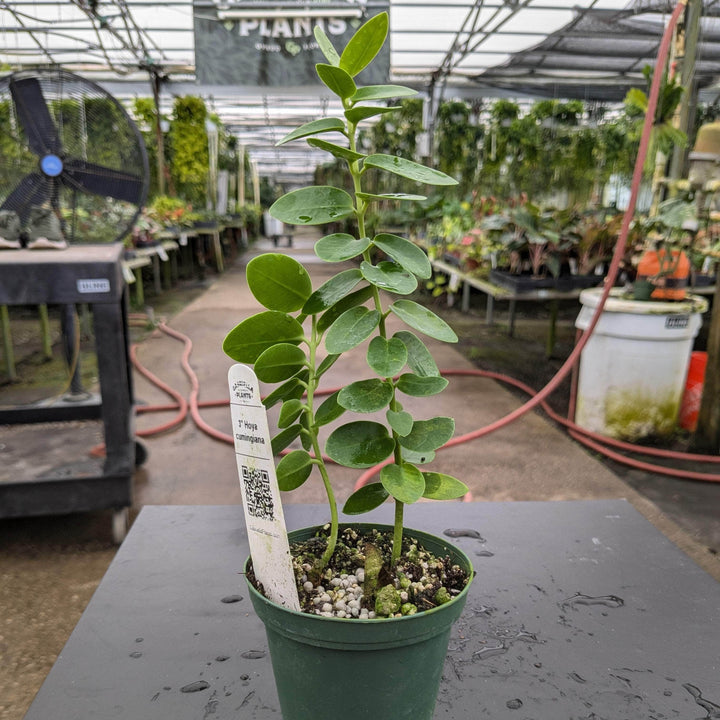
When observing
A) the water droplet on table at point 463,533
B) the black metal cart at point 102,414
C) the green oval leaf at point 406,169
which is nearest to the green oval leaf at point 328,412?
the green oval leaf at point 406,169

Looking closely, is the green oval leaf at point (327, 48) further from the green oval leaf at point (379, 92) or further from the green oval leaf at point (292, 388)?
the green oval leaf at point (292, 388)

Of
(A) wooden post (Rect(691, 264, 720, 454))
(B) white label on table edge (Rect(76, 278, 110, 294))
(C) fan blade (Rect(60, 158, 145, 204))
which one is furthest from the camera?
(A) wooden post (Rect(691, 264, 720, 454))

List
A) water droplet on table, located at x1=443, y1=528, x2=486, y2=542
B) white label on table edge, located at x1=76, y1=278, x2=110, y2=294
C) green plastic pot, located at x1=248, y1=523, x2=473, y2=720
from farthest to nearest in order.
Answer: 1. white label on table edge, located at x1=76, y1=278, x2=110, y2=294
2. water droplet on table, located at x1=443, y1=528, x2=486, y2=542
3. green plastic pot, located at x1=248, y1=523, x2=473, y2=720

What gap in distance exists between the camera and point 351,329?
1.99ft

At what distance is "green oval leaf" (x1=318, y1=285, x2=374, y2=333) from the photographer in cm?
65

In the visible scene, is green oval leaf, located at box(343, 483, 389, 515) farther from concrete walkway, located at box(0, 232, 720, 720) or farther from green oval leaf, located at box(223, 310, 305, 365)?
concrete walkway, located at box(0, 232, 720, 720)

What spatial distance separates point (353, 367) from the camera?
4410 mm

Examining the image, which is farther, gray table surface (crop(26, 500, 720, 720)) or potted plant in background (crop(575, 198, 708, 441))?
potted plant in background (crop(575, 198, 708, 441))

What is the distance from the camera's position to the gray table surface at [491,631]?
69 cm

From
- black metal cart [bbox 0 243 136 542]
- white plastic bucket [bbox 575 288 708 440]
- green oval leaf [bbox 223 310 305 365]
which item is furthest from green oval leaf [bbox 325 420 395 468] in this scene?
white plastic bucket [bbox 575 288 708 440]

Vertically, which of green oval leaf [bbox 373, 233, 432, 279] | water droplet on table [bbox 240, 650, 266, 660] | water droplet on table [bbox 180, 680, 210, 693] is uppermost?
green oval leaf [bbox 373, 233, 432, 279]

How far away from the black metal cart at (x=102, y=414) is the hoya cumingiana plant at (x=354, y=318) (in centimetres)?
136

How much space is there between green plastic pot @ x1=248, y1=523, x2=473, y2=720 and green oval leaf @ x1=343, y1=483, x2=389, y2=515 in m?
0.14

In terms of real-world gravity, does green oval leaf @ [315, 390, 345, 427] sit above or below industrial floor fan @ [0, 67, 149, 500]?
below
